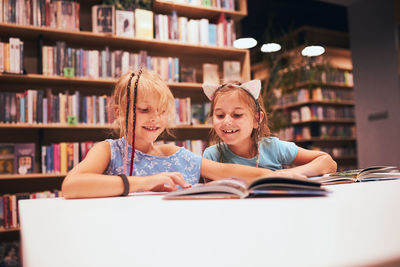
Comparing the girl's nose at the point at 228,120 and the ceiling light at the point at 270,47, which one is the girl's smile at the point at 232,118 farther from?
the ceiling light at the point at 270,47

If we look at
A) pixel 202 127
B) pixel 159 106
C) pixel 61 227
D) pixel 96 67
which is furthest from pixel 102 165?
pixel 202 127

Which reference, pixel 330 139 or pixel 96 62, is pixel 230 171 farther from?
pixel 330 139

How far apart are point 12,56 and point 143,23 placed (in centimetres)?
101

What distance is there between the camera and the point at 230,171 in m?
1.22

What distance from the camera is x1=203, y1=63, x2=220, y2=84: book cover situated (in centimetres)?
303

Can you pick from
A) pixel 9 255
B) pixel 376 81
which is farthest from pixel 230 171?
pixel 376 81

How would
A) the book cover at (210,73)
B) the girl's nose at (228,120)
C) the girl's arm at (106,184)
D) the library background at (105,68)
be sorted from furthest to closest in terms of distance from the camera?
1. the book cover at (210,73)
2. the library background at (105,68)
3. the girl's nose at (228,120)
4. the girl's arm at (106,184)

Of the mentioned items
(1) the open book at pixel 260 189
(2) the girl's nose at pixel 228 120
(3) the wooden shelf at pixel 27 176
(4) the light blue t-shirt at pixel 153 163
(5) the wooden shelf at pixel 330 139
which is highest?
(5) the wooden shelf at pixel 330 139

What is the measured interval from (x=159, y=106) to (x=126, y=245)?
1.10 meters

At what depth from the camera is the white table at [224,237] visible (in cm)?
28

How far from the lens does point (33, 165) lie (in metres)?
2.36

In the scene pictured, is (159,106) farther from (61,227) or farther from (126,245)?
(126,245)

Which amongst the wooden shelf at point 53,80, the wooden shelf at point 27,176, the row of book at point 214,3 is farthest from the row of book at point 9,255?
the row of book at point 214,3

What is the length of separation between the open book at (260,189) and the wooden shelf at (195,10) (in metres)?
2.39
